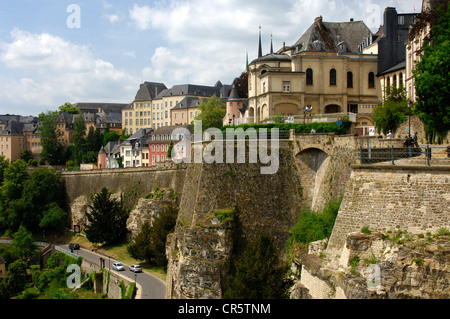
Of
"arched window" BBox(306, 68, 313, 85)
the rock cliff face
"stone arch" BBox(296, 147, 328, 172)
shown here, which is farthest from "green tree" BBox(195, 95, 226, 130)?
the rock cliff face

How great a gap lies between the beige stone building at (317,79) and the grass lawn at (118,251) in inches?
559

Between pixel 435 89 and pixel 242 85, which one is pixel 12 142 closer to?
pixel 242 85

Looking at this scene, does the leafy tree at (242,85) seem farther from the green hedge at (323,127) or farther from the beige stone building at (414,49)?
the green hedge at (323,127)

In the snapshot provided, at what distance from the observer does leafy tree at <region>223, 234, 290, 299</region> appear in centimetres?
2388

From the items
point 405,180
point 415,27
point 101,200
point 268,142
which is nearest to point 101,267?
point 101,200

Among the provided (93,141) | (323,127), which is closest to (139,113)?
(93,141)

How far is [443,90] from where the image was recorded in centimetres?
2361

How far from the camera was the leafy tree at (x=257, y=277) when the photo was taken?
940 inches

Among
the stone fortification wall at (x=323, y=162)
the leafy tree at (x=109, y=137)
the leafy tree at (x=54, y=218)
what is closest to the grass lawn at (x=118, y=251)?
the leafy tree at (x=54, y=218)

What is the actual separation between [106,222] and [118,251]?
3162mm

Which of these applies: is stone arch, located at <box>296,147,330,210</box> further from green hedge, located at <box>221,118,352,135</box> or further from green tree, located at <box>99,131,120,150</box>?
green tree, located at <box>99,131,120,150</box>

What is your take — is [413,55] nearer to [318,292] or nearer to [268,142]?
[268,142]

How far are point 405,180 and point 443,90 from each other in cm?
715

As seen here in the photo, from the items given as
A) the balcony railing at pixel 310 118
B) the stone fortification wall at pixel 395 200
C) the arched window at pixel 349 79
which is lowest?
the stone fortification wall at pixel 395 200
